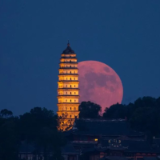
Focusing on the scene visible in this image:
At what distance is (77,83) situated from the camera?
14750cm

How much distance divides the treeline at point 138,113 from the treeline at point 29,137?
10489mm

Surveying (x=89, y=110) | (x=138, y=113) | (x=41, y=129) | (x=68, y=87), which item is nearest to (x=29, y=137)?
(x=41, y=129)

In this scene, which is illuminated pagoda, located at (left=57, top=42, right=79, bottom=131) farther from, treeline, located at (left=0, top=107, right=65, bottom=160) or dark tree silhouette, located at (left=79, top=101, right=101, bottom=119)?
treeline, located at (left=0, top=107, right=65, bottom=160)

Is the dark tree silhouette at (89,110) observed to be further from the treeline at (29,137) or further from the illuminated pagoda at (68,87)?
the treeline at (29,137)

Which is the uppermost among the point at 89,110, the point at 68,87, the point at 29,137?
the point at 68,87

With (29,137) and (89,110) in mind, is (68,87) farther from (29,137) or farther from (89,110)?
(29,137)

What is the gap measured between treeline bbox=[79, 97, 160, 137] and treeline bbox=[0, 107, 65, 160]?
10.5 m

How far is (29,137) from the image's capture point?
96.2m

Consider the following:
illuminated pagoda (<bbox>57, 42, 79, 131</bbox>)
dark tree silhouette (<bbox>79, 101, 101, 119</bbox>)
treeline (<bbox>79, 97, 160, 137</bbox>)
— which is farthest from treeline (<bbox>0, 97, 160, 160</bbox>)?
illuminated pagoda (<bbox>57, 42, 79, 131</bbox>)

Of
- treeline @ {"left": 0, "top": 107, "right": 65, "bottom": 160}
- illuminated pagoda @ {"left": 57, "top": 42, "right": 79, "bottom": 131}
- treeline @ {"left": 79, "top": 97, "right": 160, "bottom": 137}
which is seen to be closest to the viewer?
treeline @ {"left": 0, "top": 107, "right": 65, "bottom": 160}

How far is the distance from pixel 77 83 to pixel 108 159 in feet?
190

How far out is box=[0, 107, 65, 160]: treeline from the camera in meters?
85.4

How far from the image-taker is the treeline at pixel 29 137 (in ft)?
280

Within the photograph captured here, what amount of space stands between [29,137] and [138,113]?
17.0 meters
